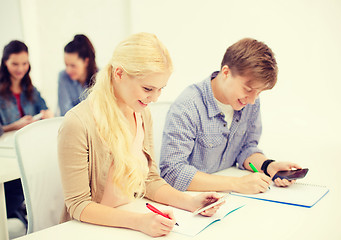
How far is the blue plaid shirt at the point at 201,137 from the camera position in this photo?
4.15ft

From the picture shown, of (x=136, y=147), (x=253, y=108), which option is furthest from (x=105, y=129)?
(x=253, y=108)

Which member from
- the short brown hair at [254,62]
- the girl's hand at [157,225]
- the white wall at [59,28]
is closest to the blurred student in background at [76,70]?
the white wall at [59,28]

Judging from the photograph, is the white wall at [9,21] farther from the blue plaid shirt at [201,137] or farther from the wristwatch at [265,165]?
the wristwatch at [265,165]

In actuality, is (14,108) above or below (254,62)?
below

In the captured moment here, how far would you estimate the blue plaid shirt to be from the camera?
1.26 m

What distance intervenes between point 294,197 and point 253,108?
526mm

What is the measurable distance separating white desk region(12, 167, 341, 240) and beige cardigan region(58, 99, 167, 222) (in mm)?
73

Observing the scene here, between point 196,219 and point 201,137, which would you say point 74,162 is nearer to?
point 196,219

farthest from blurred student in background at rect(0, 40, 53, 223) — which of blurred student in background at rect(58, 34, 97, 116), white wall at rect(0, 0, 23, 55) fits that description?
blurred student in background at rect(58, 34, 97, 116)

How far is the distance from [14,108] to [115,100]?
183 cm

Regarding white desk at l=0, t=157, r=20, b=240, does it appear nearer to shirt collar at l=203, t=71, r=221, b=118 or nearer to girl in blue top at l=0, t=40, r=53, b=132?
shirt collar at l=203, t=71, r=221, b=118

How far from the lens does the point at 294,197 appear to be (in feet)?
3.70

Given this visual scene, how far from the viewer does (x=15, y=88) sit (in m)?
2.60

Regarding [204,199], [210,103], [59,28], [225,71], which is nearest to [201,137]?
[210,103]
